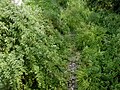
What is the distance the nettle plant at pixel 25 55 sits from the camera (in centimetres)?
491

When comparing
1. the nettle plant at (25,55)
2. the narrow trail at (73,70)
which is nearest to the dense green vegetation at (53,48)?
the nettle plant at (25,55)

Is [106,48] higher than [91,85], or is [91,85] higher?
[106,48]

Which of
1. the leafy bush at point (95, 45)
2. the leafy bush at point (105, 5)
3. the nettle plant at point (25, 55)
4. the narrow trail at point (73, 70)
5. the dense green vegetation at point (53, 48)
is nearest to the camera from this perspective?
the nettle plant at point (25, 55)

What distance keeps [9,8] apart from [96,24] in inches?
116

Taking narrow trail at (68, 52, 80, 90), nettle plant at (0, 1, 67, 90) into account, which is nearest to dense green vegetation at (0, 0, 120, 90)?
nettle plant at (0, 1, 67, 90)

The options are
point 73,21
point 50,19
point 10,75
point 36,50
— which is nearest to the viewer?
point 10,75

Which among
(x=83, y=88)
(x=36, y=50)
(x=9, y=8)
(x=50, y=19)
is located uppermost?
(x=9, y=8)

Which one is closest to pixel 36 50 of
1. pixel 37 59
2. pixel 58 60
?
pixel 37 59

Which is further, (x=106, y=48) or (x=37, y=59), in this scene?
(x=106, y=48)

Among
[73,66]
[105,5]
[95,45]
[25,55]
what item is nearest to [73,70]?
[73,66]

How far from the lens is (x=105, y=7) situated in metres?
8.16

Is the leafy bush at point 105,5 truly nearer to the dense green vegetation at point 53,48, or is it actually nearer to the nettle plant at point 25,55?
the dense green vegetation at point 53,48

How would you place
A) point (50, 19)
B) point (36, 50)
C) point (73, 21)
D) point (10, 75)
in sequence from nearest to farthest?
point (10, 75) → point (36, 50) → point (50, 19) → point (73, 21)

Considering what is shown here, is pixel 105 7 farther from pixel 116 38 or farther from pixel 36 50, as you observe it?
pixel 36 50
